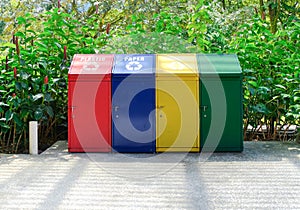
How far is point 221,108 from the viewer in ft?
17.0

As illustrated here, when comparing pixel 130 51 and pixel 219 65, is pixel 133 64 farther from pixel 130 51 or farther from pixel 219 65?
pixel 130 51

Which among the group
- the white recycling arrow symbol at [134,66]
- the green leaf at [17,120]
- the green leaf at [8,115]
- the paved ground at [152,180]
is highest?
the white recycling arrow symbol at [134,66]

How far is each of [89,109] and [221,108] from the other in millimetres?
1699

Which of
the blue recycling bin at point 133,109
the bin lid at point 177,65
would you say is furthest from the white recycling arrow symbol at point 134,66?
the bin lid at point 177,65

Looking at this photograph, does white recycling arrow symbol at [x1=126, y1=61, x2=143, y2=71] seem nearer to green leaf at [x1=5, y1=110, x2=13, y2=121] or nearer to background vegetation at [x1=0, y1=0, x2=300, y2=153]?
background vegetation at [x1=0, y1=0, x2=300, y2=153]

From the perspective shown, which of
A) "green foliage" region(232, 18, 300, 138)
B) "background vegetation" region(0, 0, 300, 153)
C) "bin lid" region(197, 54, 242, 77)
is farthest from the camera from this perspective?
"green foliage" region(232, 18, 300, 138)

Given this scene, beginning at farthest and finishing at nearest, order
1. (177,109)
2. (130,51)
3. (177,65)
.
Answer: (130,51), (177,65), (177,109)

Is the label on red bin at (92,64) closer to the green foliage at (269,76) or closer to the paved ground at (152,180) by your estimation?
the paved ground at (152,180)

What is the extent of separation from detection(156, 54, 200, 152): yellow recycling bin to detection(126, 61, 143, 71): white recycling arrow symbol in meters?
0.25

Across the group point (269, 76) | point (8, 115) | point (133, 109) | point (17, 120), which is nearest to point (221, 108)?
point (133, 109)

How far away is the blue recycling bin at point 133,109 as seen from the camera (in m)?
5.14

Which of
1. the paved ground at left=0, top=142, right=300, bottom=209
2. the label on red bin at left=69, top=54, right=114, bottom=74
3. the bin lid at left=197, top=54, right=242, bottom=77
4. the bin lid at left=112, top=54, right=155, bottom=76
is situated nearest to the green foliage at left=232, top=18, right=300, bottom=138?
the bin lid at left=197, top=54, right=242, bottom=77

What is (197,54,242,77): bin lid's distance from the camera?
201 inches

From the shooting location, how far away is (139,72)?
5145mm
